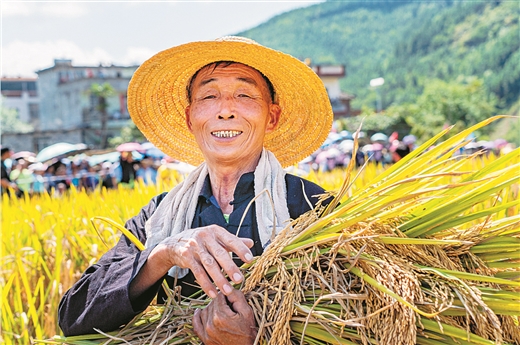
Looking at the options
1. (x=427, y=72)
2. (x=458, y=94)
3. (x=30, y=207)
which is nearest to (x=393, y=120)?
(x=458, y=94)

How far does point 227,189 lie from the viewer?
1956 mm

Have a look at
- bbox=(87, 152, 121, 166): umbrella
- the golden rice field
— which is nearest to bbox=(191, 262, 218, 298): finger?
the golden rice field

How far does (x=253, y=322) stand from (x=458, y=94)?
138 feet

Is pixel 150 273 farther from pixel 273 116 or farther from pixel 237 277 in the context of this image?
pixel 273 116

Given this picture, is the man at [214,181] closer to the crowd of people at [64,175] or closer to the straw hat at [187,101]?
the straw hat at [187,101]

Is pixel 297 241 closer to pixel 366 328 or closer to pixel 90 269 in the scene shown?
pixel 366 328

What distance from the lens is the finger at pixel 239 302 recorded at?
1306 millimetres

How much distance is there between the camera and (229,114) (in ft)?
6.10

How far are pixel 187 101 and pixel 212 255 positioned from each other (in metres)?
1.07

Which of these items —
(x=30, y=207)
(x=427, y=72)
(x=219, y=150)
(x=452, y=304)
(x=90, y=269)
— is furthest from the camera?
(x=427, y=72)

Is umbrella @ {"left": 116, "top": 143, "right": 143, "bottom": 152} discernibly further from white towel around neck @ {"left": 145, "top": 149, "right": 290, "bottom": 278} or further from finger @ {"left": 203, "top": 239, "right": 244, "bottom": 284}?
finger @ {"left": 203, "top": 239, "right": 244, "bottom": 284}

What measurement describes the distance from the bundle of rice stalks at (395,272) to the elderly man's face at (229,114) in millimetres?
553

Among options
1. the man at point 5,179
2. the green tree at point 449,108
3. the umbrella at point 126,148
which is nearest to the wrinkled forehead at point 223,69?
the man at point 5,179

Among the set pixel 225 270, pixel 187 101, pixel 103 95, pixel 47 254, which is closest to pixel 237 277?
pixel 225 270
